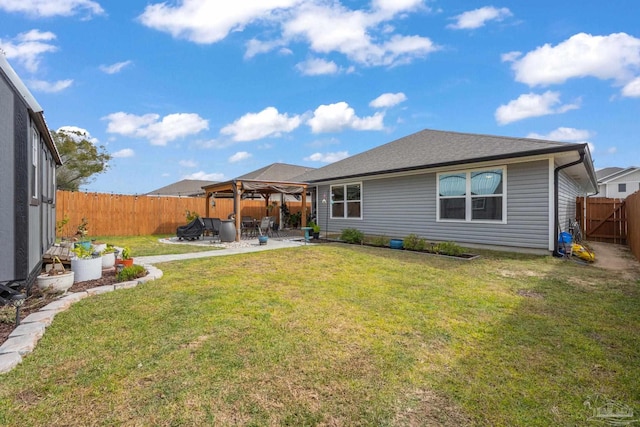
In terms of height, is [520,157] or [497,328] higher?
[520,157]

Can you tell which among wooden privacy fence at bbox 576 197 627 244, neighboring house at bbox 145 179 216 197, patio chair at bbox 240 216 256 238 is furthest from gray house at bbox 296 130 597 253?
neighboring house at bbox 145 179 216 197

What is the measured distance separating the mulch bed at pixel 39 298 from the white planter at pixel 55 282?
0.24 feet

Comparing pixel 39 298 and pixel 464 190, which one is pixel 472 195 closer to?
pixel 464 190

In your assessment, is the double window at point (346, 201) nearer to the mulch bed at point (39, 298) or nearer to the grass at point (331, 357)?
the grass at point (331, 357)

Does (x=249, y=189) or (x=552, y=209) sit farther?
(x=249, y=189)

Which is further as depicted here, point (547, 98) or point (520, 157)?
point (547, 98)

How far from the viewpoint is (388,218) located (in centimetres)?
1103

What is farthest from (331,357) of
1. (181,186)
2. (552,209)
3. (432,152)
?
(181,186)

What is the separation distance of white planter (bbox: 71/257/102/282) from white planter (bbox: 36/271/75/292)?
0.51 m

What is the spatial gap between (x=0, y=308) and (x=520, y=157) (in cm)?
986

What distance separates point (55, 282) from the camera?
4324mm

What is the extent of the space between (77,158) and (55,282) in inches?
903

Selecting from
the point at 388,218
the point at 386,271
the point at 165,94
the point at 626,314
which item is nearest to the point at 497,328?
the point at 626,314

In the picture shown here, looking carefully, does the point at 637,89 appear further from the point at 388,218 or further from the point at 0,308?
the point at 0,308
